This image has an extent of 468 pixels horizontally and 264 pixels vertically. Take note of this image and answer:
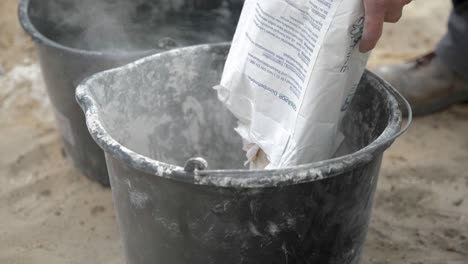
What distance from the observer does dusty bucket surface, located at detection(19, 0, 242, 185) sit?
1920 mm

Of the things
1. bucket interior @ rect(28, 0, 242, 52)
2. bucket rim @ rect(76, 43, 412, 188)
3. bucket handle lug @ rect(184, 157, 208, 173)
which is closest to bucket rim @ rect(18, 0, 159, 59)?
bucket interior @ rect(28, 0, 242, 52)

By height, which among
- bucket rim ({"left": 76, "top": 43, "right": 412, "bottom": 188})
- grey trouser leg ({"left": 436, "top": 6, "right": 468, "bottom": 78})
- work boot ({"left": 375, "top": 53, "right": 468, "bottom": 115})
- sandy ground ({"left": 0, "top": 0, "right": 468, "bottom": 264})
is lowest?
sandy ground ({"left": 0, "top": 0, "right": 468, "bottom": 264})

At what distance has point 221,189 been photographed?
114 cm

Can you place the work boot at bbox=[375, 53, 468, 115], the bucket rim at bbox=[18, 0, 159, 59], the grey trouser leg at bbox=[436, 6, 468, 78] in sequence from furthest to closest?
1. the work boot at bbox=[375, 53, 468, 115]
2. the grey trouser leg at bbox=[436, 6, 468, 78]
3. the bucket rim at bbox=[18, 0, 159, 59]

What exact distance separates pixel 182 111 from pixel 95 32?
2.18 feet

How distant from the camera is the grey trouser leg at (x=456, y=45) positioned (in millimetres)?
2252

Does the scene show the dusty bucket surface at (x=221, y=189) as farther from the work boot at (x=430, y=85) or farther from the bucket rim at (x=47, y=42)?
the work boot at (x=430, y=85)

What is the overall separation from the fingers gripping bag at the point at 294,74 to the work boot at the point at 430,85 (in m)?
1.07

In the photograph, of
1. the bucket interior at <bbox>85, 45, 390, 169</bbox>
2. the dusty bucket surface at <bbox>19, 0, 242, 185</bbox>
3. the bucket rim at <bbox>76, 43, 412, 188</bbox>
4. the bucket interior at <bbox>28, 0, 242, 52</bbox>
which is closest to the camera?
the bucket rim at <bbox>76, 43, 412, 188</bbox>

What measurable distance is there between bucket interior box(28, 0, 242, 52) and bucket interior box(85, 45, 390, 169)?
0.45 meters

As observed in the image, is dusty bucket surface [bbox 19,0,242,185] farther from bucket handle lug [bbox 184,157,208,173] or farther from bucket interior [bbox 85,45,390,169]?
bucket handle lug [bbox 184,157,208,173]

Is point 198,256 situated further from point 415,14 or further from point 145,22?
point 415,14

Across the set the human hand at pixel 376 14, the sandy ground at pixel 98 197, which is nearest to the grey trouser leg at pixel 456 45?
the sandy ground at pixel 98 197

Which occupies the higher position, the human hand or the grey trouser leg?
the human hand
